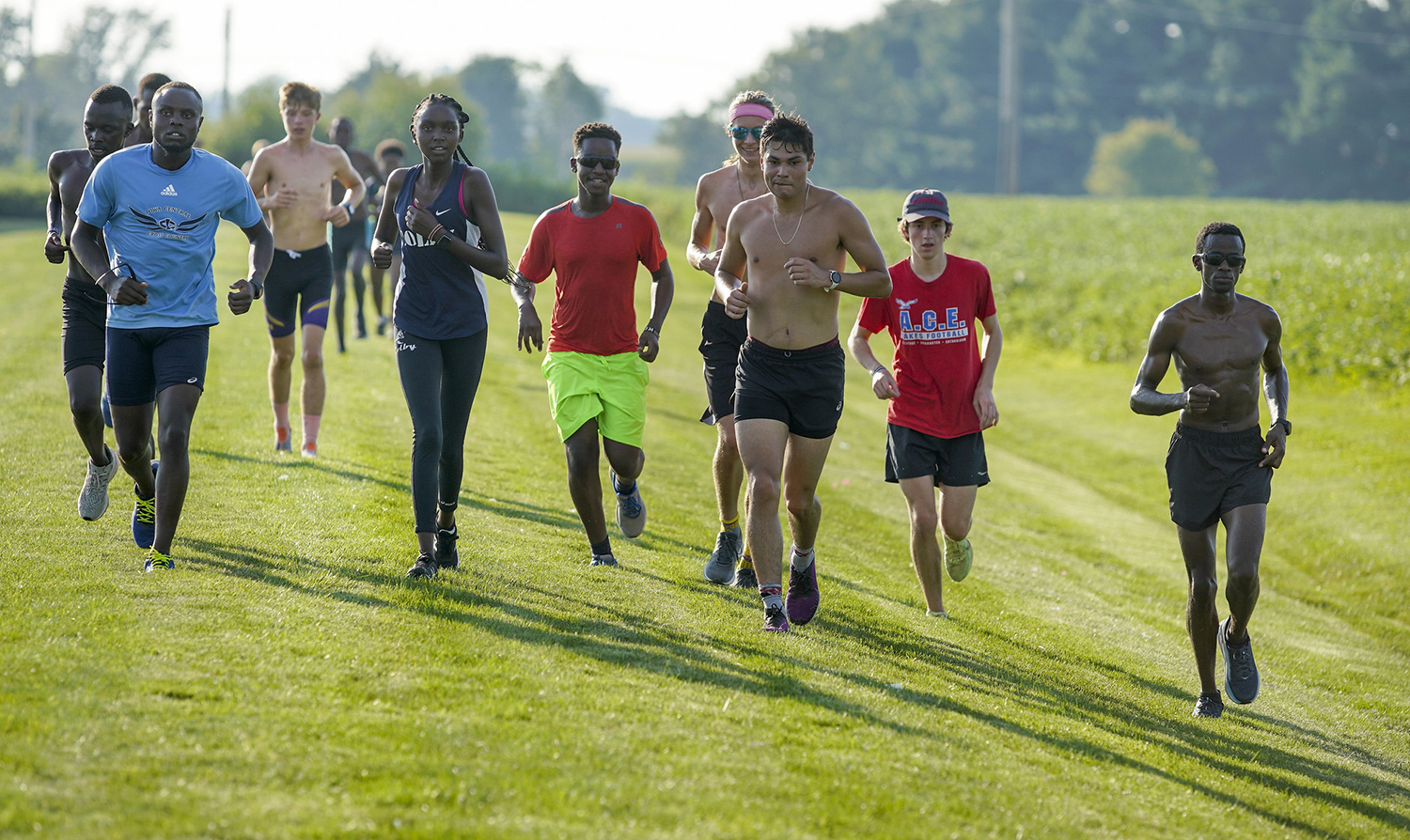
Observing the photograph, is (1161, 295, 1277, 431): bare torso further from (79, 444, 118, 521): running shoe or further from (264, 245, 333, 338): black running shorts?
(264, 245, 333, 338): black running shorts

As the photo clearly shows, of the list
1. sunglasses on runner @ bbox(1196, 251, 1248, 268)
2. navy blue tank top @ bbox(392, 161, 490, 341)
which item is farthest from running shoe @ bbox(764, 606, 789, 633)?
sunglasses on runner @ bbox(1196, 251, 1248, 268)

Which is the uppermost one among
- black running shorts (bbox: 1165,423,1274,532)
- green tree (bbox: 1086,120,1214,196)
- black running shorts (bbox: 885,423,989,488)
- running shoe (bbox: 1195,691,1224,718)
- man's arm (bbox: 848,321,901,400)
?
green tree (bbox: 1086,120,1214,196)

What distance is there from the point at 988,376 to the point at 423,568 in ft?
11.0

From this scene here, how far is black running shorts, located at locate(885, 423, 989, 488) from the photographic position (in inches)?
303

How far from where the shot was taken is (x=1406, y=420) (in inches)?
701

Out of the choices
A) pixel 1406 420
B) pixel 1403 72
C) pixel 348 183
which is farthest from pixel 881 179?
pixel 348 183

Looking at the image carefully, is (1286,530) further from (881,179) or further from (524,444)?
(881,179)

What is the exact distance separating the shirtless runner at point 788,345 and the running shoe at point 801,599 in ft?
0.36

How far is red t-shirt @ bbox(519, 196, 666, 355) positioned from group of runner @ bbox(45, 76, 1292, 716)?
0.04 feet

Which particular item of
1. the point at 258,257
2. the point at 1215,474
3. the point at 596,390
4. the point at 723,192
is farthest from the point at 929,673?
the point at 258,257

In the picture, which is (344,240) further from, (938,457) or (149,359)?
(938,457)

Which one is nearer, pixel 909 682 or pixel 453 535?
pixel 909 682

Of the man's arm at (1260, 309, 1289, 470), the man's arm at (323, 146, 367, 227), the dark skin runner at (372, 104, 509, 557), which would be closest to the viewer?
the man's arm at (1260, 309, 1289, 470)

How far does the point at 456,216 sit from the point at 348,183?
4014 mm
